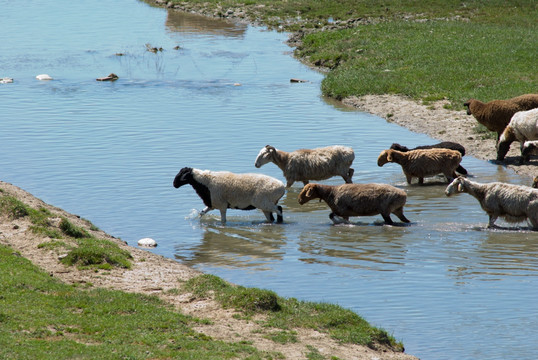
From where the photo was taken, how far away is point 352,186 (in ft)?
53.7

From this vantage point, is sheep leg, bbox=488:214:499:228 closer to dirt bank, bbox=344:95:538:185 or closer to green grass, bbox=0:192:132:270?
dirt bank, bbox=344:95:538:185

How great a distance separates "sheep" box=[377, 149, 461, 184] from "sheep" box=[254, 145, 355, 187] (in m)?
1.10

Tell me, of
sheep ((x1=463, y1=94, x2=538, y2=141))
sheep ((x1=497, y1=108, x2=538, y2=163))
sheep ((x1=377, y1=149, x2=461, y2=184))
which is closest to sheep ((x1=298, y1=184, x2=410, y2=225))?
sheep ((x1=377, y1=149, x2=461, y2=184))

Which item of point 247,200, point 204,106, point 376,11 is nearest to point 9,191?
point 247,200

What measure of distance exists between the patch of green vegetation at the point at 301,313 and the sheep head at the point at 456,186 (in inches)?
250

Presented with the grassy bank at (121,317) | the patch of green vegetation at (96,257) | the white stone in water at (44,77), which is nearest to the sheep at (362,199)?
the grassy bank at (121,317)

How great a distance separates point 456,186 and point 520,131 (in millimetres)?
5067

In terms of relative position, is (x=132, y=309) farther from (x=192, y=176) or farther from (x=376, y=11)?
(x=376, y=11)

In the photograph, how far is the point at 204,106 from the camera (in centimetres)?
2831

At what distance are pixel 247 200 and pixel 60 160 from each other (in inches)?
265

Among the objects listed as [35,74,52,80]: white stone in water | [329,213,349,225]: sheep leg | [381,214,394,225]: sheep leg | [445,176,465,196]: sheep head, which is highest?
[445,176,465,196]: sheep head

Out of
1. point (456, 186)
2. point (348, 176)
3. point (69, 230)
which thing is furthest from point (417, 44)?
point (69, 230)

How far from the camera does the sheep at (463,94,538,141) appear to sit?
846 inches

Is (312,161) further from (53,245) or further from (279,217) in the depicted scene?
(53,245)
